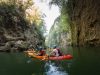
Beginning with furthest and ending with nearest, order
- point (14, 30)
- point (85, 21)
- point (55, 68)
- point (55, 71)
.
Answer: point (14, 30) → point (85, 21) → point (55, 68) → point (55, 71)

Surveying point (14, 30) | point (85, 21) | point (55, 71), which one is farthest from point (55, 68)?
point (14, 30)

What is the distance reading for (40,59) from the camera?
73.8ft

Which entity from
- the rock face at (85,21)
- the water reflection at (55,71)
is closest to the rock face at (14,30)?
the rock face at (85,21)

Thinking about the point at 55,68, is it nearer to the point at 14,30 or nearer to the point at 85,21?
the point at 85,21

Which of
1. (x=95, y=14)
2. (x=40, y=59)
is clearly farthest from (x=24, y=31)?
(x=40, y=59)

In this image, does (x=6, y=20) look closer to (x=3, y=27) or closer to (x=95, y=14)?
(x=3, y=27)

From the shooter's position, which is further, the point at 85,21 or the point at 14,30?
the point at 14,30

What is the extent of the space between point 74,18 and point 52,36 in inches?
2344

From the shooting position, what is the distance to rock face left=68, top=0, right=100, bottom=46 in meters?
39.7

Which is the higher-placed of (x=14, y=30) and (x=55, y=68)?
(x=14, y=30)

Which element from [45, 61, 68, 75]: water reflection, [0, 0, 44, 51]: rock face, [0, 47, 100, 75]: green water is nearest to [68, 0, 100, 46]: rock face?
[0, 0, 44, 51]: rock face

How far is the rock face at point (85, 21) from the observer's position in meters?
39.7

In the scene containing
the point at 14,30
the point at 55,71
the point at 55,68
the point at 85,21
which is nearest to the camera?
the point at 55,71

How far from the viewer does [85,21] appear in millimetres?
42188
